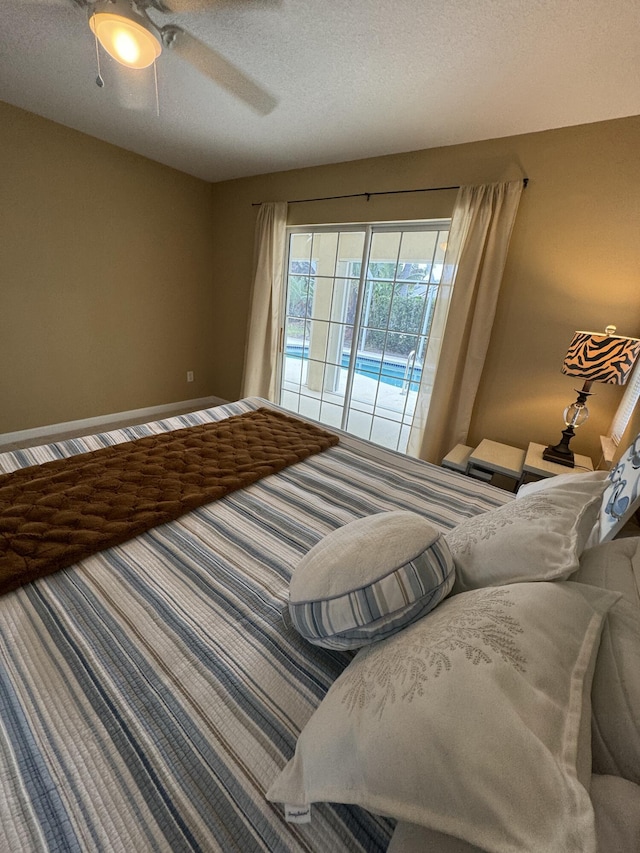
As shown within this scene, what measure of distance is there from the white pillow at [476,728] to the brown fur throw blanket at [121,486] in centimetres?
82

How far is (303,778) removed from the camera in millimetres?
526

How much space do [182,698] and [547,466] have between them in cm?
205

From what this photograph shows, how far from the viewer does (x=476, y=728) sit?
41 cm

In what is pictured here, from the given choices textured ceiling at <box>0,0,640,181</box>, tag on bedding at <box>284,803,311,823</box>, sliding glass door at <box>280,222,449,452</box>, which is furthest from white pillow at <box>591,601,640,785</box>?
sliding glass door at <box>280,222,449,452</box>

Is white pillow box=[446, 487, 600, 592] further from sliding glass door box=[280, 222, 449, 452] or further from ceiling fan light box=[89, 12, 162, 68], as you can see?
ceiling fan light box=[89, 12, 162, 68]

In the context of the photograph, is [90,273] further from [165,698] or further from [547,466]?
[547,466]

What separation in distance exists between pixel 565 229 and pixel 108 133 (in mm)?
3362

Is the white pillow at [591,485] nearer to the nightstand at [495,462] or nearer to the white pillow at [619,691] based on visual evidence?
the white pillow at [619,691]

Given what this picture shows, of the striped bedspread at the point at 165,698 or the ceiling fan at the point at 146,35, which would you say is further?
the ceiling fan at the point at 146,35

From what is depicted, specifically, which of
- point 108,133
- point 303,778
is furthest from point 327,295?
point 303,778

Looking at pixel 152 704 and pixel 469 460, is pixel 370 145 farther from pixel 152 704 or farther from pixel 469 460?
pixel 152 704

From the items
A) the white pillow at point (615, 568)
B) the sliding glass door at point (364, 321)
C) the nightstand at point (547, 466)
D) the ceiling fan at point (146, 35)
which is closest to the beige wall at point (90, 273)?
the sliding glass door at point (364, 321)

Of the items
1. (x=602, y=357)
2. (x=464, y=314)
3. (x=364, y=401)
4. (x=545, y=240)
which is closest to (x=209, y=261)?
(x=364, y=401)

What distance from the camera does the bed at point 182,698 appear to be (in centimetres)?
51
